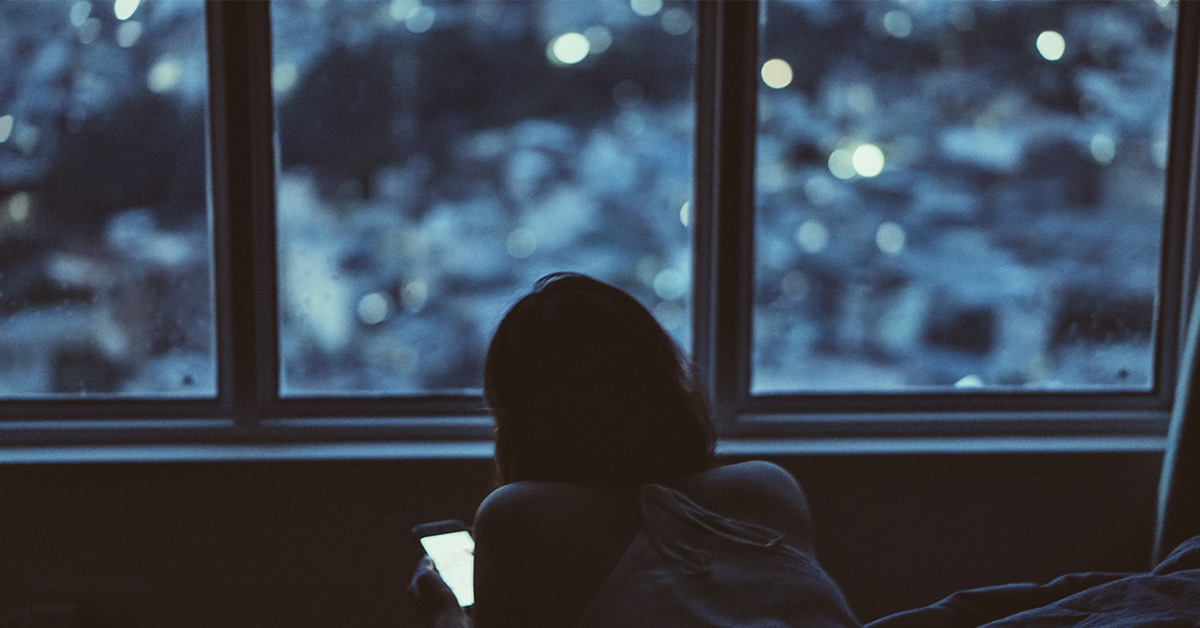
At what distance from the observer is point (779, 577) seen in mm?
912

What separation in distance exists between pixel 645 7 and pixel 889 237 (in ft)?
2.43

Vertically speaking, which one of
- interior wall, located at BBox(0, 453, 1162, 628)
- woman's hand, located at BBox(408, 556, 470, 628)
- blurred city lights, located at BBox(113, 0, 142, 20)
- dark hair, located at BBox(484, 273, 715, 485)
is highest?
blurred city lights, located at BBox(113, 0, 142, 20)

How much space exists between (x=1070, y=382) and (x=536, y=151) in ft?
4.38

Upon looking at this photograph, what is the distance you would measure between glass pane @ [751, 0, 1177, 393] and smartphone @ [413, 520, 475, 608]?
897 millimetres

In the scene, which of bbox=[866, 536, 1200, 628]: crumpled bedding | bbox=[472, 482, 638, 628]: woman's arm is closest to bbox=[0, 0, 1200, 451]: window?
bbox=[866, 536, 1200, 628]: crumpled bedding

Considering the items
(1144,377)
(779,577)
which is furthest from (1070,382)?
(779,577)

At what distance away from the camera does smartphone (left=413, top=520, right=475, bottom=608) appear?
130 centimetres

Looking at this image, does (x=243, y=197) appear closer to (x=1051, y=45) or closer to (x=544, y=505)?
(x=544, y=505)

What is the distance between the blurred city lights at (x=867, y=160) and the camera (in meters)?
1.99

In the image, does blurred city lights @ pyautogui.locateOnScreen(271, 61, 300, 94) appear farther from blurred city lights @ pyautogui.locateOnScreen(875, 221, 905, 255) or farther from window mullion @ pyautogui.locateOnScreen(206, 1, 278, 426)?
blurred city lights @ pyautogui.locateOnScreen(875, 221, 905, 255)

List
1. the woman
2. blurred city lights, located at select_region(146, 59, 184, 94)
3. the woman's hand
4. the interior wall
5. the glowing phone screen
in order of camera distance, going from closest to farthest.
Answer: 1. the woman
2. the woman's hand
3. the glowing phone screen
4. the interior wall
5. blurred city lights, located at select_region(146, 59, 184, 94)

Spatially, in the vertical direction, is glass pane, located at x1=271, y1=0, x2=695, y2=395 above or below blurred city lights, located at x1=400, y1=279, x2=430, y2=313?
above

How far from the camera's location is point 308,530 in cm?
183

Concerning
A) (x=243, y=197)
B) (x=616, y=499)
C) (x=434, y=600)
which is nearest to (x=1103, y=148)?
(x=616, y=499)
